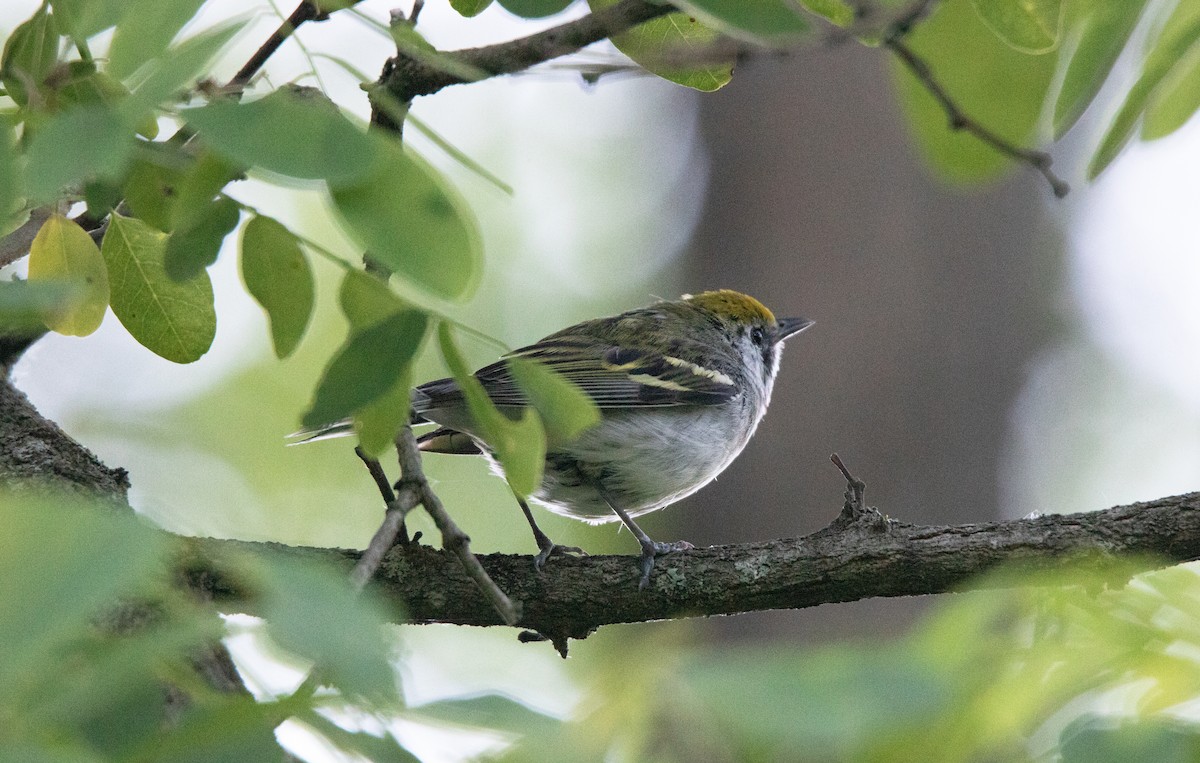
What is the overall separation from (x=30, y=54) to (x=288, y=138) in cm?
105

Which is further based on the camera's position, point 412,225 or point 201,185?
point 201,185

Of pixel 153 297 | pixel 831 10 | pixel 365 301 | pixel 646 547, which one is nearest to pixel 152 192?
pixel 153 297

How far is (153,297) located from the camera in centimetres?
274

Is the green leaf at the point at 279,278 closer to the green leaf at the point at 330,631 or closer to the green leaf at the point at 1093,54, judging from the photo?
the green leaf at the point at 330,631

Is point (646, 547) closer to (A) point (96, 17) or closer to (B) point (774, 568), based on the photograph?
(B) point (774, 568)

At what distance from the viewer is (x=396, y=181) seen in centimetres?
175

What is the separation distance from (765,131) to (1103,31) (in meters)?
7.75

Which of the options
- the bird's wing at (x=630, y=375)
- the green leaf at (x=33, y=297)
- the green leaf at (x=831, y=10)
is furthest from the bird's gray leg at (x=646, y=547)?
the green leaf at (x=33, y=297)

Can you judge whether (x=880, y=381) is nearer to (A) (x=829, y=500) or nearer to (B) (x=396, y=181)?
(A) (x=829, y=500)

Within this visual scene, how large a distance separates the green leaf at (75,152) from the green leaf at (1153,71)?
1.63 m

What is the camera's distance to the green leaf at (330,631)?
3.95 feet

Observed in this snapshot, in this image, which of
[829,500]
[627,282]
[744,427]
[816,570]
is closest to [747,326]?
[744,427]

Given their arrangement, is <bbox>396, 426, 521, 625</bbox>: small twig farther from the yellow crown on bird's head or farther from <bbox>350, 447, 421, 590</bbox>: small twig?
the yellow crown on bird's head

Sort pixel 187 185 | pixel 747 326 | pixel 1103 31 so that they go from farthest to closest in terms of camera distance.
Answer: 1. pixel 747 326
2. pixel 1103 31
3. pixel 187 185
